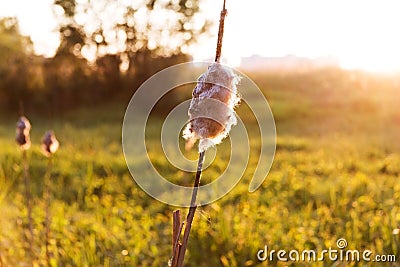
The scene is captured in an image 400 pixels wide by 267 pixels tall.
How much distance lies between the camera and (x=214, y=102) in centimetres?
81

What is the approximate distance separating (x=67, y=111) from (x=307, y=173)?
1016 centimetres

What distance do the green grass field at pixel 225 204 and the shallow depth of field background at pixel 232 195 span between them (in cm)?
1

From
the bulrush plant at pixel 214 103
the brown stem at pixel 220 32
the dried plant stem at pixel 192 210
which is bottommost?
the dried plant stem at pixel 192 210

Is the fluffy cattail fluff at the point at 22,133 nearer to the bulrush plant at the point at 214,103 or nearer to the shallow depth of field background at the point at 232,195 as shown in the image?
the shallow depth of field background at the point at 232,195

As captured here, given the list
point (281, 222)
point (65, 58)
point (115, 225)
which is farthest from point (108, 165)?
point (65, 58)

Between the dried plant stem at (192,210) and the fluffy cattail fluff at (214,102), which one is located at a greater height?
the fluffy cattail fluff at (214,102)

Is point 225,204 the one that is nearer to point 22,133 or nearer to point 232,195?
point 232,195

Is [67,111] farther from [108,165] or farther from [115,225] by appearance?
[115,225]

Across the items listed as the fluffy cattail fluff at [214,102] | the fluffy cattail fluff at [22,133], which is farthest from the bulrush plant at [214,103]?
the fluffy cattail fluff at [22,133]

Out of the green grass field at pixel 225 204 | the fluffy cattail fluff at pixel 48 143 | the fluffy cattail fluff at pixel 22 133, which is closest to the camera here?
the fluffy cattail fluff at pixel 22 133

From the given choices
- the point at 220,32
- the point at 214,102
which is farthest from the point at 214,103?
the point at 220,32

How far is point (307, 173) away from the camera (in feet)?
19.1

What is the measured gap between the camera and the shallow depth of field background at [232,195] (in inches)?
124

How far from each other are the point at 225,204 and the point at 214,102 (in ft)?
12.7
